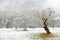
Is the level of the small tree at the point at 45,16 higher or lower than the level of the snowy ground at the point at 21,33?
higher

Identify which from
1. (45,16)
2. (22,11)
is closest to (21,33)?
(22,11)

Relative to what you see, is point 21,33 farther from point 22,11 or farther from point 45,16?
point 45,16

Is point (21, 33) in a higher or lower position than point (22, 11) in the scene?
lower

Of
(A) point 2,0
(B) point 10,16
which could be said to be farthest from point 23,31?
(A) point 2,0

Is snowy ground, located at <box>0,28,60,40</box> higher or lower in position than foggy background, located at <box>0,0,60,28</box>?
lower

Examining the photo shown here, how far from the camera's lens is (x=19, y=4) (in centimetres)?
210

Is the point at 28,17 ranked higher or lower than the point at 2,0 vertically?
lower

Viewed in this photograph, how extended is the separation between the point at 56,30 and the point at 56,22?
11cm

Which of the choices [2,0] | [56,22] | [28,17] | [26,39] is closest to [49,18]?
[56,22]

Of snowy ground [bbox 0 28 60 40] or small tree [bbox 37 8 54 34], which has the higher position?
small tree [bbox 37 8 54 34]

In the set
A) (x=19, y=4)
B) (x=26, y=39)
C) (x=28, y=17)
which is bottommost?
(x=26, y=39)

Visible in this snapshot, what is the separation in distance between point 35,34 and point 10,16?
435 millimetres

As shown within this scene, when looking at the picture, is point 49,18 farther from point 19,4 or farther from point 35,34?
point 19,4

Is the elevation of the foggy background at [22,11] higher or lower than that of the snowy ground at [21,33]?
higher
